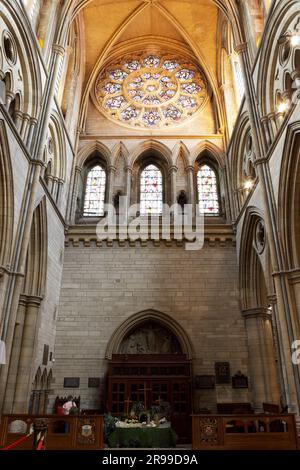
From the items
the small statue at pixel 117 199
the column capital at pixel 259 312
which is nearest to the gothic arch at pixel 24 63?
the small statue at pixel 117 199

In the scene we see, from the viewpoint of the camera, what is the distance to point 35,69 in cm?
1069

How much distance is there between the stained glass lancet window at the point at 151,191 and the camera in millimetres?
15234

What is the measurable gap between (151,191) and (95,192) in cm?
244

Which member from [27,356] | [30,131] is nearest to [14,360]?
[27,356]

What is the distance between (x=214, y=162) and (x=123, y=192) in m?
4.40

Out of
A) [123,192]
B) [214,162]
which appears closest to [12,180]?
[123,192]

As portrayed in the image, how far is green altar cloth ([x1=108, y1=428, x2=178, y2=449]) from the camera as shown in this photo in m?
7.90

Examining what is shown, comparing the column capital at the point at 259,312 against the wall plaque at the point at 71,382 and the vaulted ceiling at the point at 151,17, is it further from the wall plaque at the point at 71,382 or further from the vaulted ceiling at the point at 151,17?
the vaulted ceiling at the point at 151,17

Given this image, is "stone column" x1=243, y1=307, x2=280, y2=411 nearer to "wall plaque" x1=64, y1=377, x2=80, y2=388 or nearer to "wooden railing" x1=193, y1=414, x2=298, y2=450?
"wooden railing" x1=193, y1=414, x2=298, y2=450

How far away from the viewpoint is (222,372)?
476 inches

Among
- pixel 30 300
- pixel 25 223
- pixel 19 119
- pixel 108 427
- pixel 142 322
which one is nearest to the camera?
pixel 108 427

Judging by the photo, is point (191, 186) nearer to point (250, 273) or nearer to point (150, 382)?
point (250, 273)

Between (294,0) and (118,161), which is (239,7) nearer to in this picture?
(294,0)

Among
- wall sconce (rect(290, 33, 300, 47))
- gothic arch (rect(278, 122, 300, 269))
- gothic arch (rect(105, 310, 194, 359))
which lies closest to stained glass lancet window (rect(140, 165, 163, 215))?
gothic arch (rect(105, 310, 194, 359))
